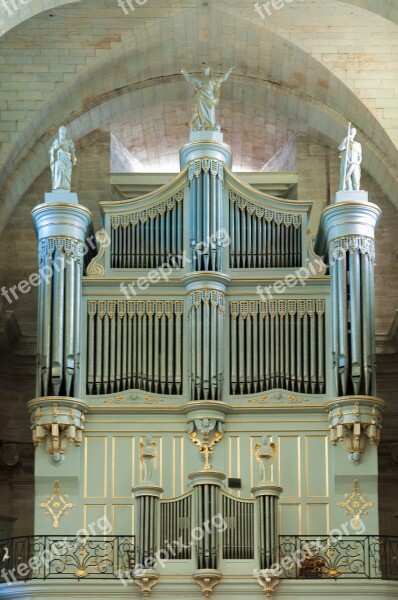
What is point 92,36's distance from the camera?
31.5 meters

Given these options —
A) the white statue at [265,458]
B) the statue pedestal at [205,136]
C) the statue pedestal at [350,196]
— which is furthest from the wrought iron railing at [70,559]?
the statue pedestal at [205,136]

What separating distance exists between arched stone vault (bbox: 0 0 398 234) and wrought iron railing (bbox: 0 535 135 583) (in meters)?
8.09

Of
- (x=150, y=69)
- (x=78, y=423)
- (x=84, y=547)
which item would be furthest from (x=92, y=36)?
(x=84, y=547)

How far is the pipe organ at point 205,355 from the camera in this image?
2633cm

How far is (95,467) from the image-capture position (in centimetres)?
2664

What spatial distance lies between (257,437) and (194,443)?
1039 millimetres

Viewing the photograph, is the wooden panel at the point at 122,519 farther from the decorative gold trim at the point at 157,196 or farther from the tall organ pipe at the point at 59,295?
the decorative gold trim at the point at 157,196

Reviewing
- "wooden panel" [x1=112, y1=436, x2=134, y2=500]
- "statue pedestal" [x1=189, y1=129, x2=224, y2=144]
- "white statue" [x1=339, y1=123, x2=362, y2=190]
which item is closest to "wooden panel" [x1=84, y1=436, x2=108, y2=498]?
"wooden panel" [x1=112, y1=436, x2=134, y2=500]

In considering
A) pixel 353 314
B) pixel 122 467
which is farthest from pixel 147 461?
pixel 353 314

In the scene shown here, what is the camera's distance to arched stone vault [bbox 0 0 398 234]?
31.3m

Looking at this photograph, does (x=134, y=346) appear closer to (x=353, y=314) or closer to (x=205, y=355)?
(x=205, y=355)

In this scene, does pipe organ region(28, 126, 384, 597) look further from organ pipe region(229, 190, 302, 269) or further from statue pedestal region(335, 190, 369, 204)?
statue pedestal region(335, 190, 369, 204)

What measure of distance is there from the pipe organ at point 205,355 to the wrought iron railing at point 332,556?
19.3 inches

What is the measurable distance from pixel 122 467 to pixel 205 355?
227 centimetres
